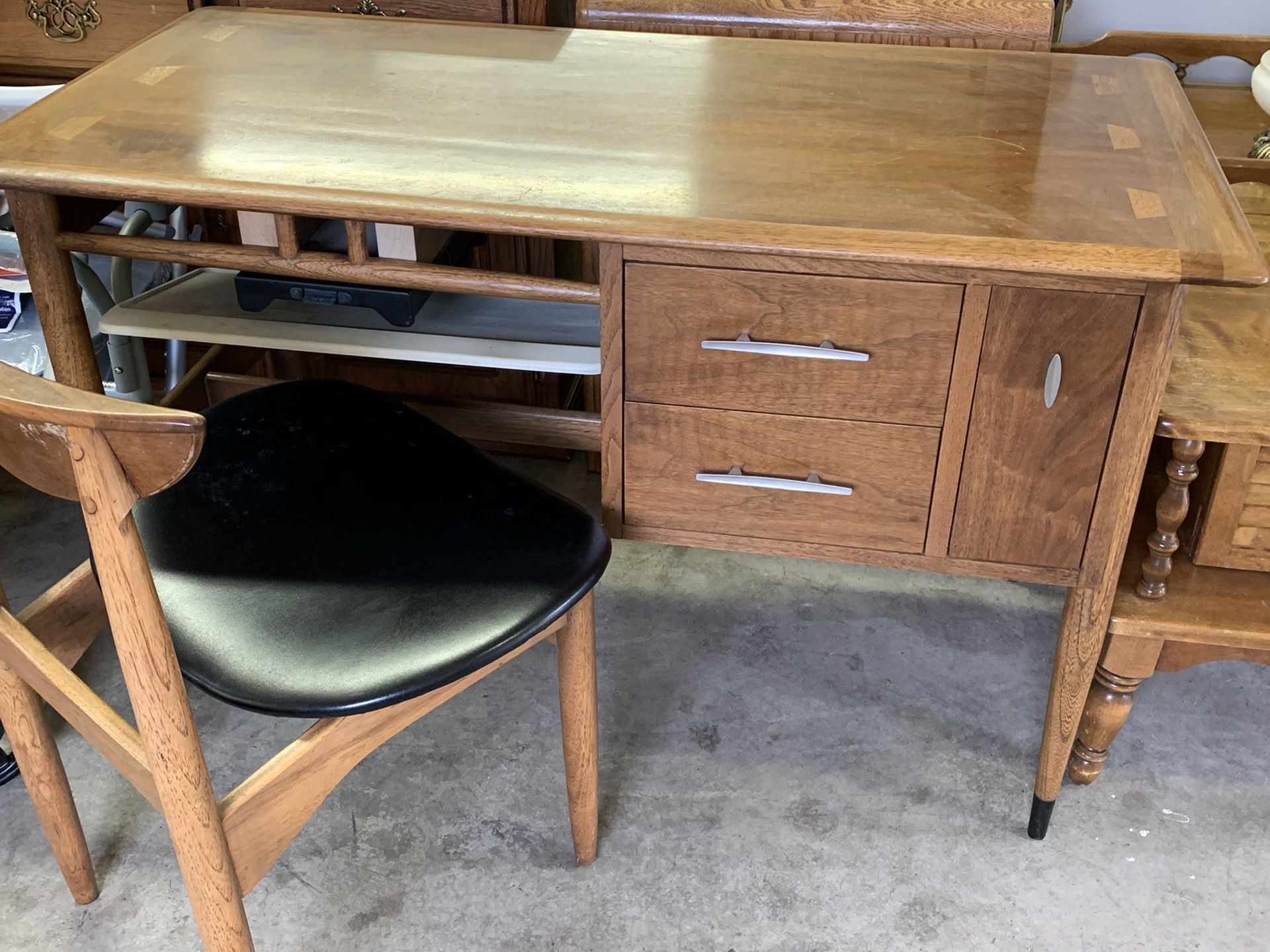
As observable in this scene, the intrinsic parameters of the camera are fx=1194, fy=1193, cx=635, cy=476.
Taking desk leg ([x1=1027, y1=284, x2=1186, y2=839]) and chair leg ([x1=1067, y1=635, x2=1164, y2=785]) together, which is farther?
chair leg ([x1=1067, y1=635, x2=1164, y2=785])

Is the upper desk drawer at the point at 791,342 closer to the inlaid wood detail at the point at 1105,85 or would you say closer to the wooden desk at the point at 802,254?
the wooden desk at the point at 802,254

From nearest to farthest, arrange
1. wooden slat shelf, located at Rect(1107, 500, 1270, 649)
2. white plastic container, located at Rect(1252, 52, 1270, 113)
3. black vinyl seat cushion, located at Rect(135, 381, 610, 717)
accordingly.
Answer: black vinyl seat cushion, located at Rect(135, 381, 610, 717), wooden slat shelf, located at Rect(1107, 500, 1270, 649), white plastic container, located at Rect(1252, 52, 1270, 113)

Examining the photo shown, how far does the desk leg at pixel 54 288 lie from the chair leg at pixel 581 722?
1.96 ft

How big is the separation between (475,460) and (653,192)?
36 centimetres

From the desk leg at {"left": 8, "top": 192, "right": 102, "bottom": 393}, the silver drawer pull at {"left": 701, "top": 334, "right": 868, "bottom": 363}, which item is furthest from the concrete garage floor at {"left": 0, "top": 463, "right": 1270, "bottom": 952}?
the silver drawer pull at {"left": 701, "top": 334, "right": 868, "bottom": 363}

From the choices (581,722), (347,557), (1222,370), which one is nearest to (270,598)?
(347,557)

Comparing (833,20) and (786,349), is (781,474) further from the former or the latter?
(833,20)

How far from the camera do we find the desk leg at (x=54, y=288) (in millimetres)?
1215

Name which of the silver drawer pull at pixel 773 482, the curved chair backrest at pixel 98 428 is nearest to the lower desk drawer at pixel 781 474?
the silver drawer pull at pixel 773 482

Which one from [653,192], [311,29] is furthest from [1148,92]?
[311,29]

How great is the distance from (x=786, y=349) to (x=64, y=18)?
1.31m

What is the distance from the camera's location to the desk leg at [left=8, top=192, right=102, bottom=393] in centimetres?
121

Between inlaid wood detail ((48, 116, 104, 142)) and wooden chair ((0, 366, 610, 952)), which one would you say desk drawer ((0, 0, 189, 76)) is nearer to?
inlaid wood detail ((48, 116, 104, 142))

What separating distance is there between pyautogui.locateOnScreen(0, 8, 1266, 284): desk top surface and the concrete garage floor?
0.75 metres
